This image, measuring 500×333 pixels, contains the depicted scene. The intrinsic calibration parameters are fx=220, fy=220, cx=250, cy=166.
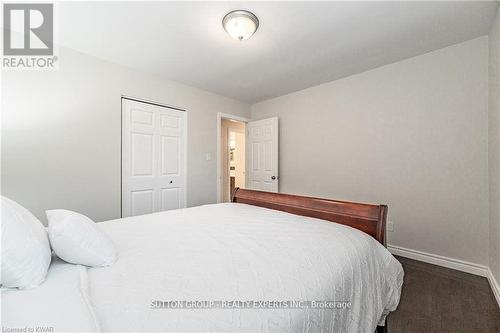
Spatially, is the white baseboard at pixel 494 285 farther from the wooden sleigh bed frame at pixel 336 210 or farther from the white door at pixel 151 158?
the white door at pixel 151 158

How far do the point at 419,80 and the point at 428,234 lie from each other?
73.0 inches

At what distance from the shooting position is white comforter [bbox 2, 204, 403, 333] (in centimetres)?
67

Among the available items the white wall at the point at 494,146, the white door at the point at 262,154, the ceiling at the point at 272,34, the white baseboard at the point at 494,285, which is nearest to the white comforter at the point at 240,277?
the white baseboard at the point at 494,285

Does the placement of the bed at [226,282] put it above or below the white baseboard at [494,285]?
above

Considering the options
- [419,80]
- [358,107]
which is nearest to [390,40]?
[419,80]

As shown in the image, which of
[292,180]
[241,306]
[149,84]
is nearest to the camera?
[241,306]

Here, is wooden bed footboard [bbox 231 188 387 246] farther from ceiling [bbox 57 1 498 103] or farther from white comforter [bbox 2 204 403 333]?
ceiling [bbox 57 1 498 103]

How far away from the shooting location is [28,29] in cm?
215

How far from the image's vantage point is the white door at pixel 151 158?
3.02 meters

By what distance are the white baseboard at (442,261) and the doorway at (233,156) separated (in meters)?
3.59

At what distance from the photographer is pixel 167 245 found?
117 cm

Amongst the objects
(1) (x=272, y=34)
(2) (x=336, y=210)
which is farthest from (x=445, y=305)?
(1) (x=272, y=34)

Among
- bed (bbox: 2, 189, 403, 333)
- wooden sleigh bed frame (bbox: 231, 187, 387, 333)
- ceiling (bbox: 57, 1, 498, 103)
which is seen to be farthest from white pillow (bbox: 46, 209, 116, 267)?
ceiling (bbox: 57, 1, 498, 103)

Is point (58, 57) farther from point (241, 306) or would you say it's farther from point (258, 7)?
point (241, 306)
